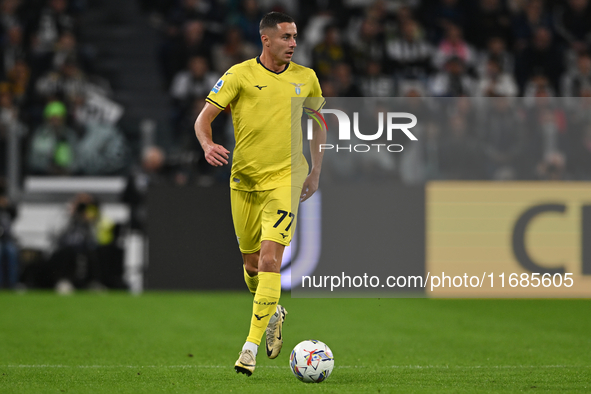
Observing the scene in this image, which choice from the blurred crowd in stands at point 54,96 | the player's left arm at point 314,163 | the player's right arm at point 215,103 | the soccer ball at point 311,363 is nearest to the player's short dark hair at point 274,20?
the player's right arm at point 215,103

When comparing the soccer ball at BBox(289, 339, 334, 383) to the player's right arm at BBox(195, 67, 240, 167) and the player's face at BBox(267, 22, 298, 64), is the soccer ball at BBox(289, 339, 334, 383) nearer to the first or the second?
the player's right arm at BBox(195, 67, 240, 167)

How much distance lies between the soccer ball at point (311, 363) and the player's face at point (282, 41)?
2.00 meters

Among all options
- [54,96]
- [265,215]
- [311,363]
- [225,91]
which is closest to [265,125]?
[225,91]

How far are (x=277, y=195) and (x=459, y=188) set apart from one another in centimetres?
505

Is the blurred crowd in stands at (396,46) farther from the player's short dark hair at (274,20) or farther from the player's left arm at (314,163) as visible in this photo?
the player's short dark hair at (274,20)

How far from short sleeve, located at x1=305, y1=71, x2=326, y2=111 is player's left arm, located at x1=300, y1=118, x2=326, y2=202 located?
14cm

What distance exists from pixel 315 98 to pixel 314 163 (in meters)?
0.48

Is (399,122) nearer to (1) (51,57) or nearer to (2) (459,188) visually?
(2) (459,188)

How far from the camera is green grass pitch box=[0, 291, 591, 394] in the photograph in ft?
18.9

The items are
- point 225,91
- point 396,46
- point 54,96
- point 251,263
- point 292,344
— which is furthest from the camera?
point 396,46

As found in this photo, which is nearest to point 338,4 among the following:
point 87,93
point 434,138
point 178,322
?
point 87,93

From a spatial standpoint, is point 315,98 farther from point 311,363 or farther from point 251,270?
point 311,363

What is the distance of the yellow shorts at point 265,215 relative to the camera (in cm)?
609

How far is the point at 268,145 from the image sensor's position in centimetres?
628
